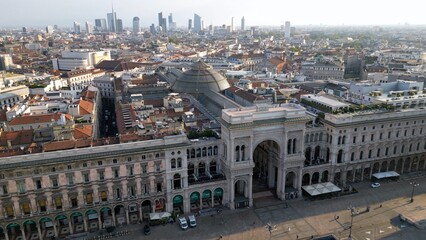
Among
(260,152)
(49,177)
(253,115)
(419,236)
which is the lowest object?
(419,236)

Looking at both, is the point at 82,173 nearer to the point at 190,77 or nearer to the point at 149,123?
the point at 149,123

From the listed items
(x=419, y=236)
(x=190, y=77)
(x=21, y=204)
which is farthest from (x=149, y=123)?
(x=419, y=236)

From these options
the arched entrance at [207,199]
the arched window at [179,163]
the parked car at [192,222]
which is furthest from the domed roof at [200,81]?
the parked car at [192,222]

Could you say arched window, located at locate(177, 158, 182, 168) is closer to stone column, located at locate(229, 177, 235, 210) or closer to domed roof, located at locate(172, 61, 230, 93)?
stone column, located at locate(229, 177, 235, 210)

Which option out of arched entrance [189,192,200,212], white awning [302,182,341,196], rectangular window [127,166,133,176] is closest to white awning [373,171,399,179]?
white awning [302,182,341,196]

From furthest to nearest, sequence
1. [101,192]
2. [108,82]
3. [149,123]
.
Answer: [108,82]
[149,123]
[101,192]

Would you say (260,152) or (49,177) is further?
(260,152)
